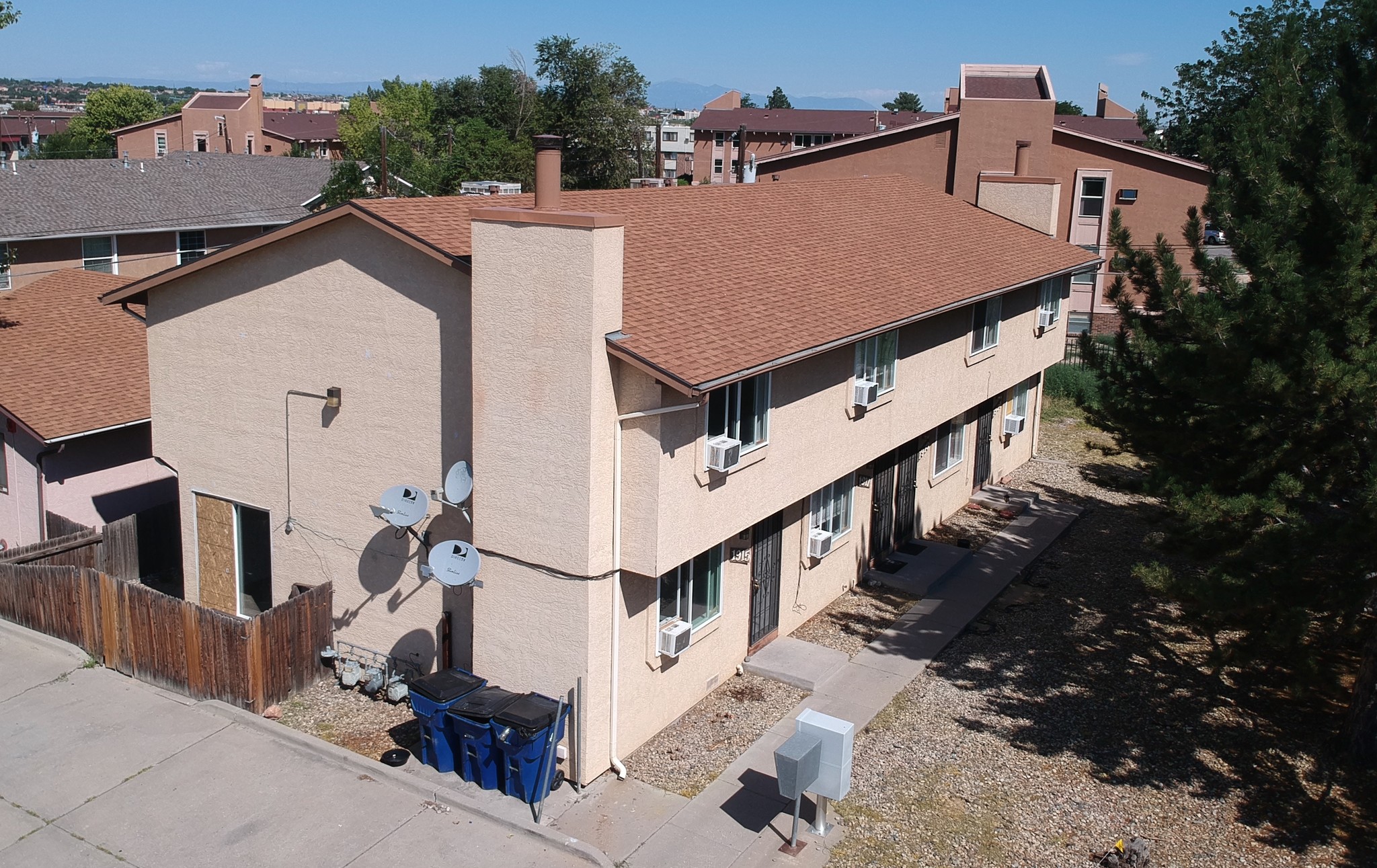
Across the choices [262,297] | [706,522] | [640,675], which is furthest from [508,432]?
[262,297]

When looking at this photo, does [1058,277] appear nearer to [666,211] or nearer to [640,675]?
[666,211]

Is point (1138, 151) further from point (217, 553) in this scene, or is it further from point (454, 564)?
point (454, 564)

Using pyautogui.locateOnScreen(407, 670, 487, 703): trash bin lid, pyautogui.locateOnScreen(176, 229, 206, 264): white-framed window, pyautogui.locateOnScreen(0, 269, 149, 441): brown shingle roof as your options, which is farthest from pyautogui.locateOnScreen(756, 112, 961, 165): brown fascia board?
pyautogui.locateOnScreen(407, 670, 487, 703): trash bin lid

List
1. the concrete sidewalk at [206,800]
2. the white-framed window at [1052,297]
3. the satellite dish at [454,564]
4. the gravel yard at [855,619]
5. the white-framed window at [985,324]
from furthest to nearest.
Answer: the white-framed window at [1052,297]
the white-framed window at [985,324]
the gravel yard at [855,619]
the satellite dish at [454,564]
the concrete sidewalk at [206,800]

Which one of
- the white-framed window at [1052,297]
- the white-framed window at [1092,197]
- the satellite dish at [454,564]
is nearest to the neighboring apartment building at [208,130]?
the white-framed window at [1092,197]

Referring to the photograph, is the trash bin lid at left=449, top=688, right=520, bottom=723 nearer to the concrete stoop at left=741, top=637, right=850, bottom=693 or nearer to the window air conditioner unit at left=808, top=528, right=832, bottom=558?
the concrete stoop at left=741, top=637, right=850, bottom=693

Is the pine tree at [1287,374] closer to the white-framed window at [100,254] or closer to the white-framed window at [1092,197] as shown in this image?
the white-framed window at [100,254]

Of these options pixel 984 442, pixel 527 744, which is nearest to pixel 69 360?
pixel 527 744
